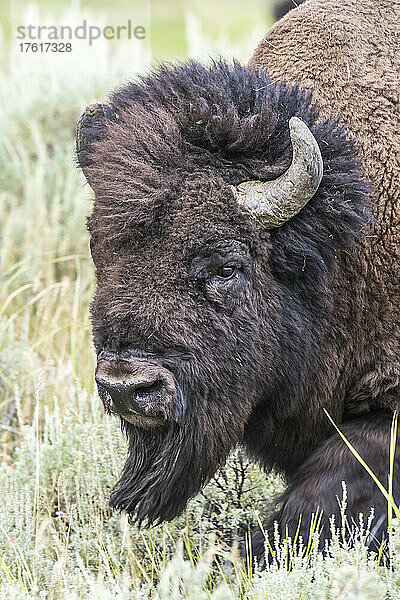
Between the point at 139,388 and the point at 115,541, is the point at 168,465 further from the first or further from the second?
the point at 115,541

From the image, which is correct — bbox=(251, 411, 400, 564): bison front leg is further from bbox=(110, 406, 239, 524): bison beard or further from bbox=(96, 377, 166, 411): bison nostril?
bbox=(96, 377, 166, 411): bison nostril

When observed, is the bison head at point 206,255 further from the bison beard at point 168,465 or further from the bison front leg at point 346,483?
the bison front leg at point 346,483

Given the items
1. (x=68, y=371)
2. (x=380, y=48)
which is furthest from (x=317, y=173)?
(x=68, y=371)

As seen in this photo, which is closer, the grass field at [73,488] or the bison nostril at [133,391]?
the grass field at [73,488]

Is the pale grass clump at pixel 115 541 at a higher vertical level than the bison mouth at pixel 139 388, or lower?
lower

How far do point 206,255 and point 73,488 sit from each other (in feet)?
4.85

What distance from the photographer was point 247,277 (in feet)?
9.77

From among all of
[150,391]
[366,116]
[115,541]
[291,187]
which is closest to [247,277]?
[291,187]

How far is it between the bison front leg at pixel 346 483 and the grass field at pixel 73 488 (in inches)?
3.3

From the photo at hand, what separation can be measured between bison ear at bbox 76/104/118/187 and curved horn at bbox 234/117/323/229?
66 cm

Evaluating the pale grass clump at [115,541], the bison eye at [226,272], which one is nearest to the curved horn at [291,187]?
the bison eye at [226,272]

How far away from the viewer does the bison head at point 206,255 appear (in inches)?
111

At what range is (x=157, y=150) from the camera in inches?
117

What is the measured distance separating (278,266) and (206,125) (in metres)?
0.55
